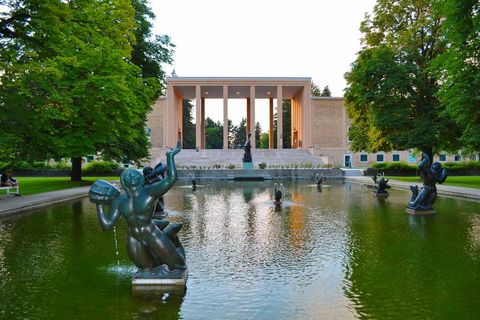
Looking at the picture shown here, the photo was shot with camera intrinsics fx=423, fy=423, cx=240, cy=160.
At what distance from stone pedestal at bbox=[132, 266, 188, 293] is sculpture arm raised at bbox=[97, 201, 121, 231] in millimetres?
824

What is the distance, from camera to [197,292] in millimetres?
5809

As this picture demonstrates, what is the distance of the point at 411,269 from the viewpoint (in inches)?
273

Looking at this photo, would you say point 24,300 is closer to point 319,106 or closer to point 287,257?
point 287,257

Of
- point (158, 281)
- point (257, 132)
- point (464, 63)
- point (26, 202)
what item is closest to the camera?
point (158, 281)

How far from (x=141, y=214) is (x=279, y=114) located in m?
59.6

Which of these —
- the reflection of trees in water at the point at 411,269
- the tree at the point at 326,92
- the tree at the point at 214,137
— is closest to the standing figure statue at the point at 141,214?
the reflection of trees in water at the point at 411,269

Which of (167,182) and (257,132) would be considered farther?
(257,132)

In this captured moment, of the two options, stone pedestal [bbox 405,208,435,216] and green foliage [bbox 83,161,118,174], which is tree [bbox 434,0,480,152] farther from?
green foliage [bbox 83,161,118,174]

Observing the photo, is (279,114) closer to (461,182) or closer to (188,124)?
(461,182)

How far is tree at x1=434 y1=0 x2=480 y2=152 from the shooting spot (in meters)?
21.9

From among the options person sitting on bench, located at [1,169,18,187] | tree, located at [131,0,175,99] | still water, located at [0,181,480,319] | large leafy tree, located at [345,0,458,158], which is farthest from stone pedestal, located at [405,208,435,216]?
tree, located at [131,0,175,99]

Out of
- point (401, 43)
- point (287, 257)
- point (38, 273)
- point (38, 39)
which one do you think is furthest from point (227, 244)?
point (401, 43)

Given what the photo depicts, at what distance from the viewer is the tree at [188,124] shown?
97.2 m

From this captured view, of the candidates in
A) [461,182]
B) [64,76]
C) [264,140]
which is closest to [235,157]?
[461,182]
